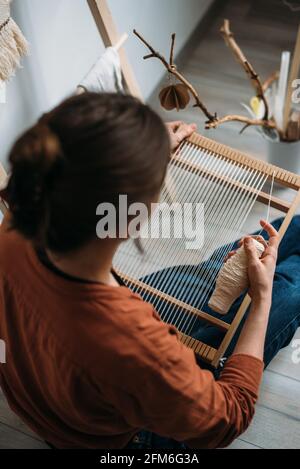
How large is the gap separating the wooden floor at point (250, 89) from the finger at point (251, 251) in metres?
0.61

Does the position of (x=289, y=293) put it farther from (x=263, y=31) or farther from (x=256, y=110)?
(x=263, y=31)

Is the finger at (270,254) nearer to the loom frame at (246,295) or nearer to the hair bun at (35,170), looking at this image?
the loom frame at (246,295)

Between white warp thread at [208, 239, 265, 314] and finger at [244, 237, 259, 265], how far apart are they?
12 mm

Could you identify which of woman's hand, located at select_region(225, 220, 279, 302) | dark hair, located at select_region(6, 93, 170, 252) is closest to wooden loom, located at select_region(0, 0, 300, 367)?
woman's hand, located at select_region(225, 220, 279, 302)

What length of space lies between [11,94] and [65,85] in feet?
1.01

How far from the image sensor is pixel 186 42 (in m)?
2.55

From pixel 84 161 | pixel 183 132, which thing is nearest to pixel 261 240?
pixel 183 132

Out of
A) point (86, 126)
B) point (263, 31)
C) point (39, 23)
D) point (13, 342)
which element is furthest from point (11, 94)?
point (263, 31)

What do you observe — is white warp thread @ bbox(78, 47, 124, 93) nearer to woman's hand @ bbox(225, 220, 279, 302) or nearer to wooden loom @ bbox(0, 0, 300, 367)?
wooden loom @ bbox(0, 0, 300, 367)

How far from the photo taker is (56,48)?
1639 mm

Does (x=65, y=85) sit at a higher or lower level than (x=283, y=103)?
higher

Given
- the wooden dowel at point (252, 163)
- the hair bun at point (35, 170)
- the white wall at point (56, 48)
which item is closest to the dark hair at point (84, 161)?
the hair bun at point (35, 170)

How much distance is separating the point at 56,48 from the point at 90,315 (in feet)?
3.77
